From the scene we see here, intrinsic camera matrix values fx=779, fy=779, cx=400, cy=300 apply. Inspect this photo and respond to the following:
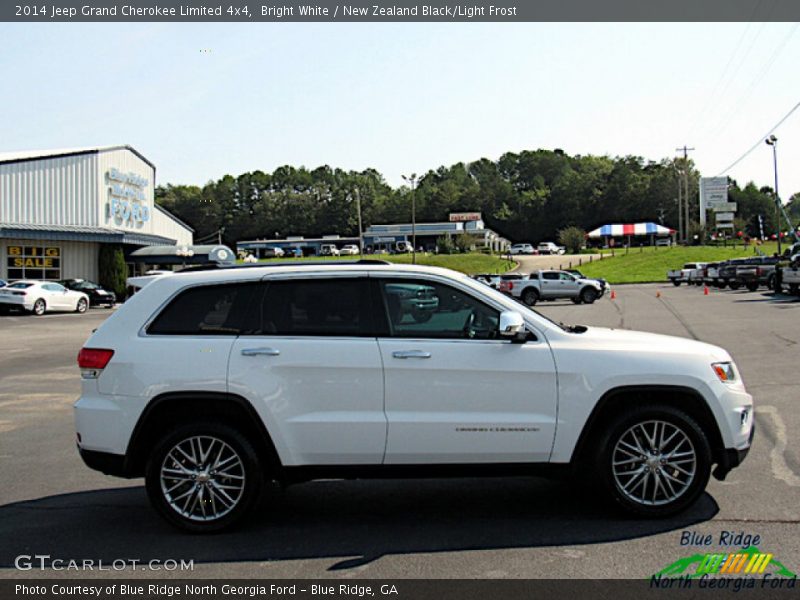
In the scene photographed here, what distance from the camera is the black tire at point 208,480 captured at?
208 inches

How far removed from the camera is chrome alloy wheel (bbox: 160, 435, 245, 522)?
209 inches

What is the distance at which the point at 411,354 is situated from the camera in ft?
17.3

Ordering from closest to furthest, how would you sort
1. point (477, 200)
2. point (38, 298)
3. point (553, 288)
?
1. point (38, 298)
2. point (553, 288)
3. point (477, 200)

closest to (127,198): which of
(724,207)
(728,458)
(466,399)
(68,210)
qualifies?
(68,210)

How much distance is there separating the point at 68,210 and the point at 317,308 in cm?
4365

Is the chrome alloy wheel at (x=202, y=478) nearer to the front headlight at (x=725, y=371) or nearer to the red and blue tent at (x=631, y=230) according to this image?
the front headlight at (x=725, y=371)

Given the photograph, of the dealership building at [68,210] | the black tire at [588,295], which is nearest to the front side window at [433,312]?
the black tire at [588,295]

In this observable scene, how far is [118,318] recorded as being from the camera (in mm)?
5523

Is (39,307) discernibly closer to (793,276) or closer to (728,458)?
(793,276)

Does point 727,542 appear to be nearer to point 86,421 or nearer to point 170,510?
point 170,510

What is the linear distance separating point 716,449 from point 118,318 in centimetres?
434

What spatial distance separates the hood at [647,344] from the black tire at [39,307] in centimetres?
3137

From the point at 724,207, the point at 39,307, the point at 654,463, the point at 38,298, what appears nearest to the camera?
the point at 654,463

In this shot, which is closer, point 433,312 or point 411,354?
point 411,354
